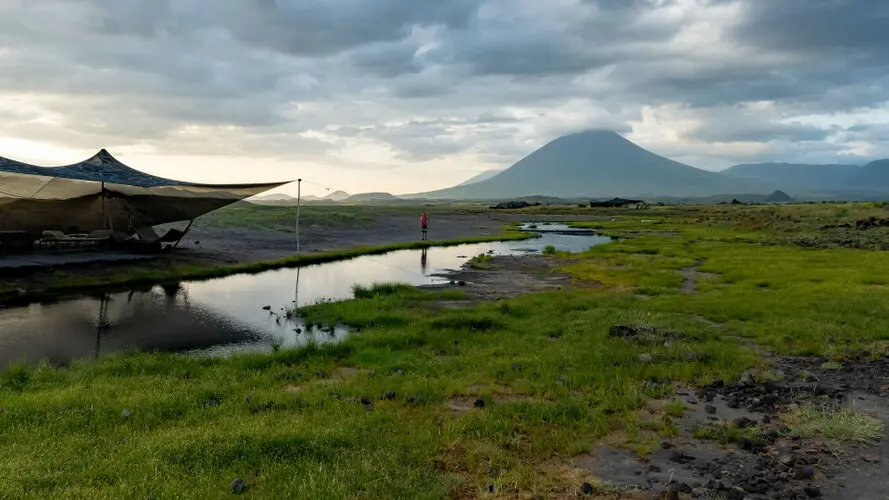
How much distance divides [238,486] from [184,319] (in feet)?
57.3

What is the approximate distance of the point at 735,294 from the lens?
27.4 meters

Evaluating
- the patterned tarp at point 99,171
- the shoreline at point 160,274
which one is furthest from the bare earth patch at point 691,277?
the patterned tarp at point 99,171

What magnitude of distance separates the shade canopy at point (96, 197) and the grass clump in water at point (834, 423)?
38.3 m

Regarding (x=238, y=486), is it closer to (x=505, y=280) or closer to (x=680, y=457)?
(x=680, y=457)

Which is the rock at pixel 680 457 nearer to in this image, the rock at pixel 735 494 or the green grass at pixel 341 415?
the green grass at pixel 341 415

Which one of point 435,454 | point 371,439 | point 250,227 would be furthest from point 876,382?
point 250,227

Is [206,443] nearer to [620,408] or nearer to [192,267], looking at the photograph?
[620,408]

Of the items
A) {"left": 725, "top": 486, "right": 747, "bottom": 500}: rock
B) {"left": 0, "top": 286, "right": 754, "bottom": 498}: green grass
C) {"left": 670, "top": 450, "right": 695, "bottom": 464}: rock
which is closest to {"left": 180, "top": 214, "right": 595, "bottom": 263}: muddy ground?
{"left": 0, "top": 286, "right": 754, "bottom": 498}: green grass

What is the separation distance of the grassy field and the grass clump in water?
2.48 m

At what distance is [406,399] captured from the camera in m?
12.4

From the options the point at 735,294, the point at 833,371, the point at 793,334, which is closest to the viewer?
the point at 833,371

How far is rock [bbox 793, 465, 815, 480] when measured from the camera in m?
8.67

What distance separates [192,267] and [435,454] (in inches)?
1281

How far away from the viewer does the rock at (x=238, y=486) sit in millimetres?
7891
